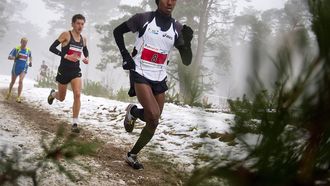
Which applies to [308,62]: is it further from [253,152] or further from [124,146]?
[124,146]

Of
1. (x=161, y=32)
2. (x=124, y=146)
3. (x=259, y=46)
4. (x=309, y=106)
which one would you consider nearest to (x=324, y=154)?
(x=309, y=106)

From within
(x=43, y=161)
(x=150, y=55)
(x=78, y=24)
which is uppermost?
(x=78, y=24)

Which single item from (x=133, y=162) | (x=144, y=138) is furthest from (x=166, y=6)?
(x=133, y=162)

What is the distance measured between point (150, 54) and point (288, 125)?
9.50ft

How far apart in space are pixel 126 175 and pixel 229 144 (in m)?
2.56

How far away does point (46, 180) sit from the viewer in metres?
2.89

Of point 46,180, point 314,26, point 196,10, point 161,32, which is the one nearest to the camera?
point 314,26

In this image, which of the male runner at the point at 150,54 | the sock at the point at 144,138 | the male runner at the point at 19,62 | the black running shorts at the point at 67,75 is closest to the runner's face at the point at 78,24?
the black running shorts at the point at 67,75

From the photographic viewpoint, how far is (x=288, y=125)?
1.05m

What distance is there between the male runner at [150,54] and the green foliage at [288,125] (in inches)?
99.5

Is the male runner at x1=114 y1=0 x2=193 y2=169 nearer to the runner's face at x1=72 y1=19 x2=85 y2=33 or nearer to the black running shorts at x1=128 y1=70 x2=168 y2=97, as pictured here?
the black running shorts at x1=128 y1=70 x2=168 y2=97

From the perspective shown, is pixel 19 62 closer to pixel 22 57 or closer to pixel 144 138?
pixel 22 57

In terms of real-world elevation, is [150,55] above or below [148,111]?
above

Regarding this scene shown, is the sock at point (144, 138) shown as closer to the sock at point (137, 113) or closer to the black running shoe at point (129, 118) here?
the sock at point (137, 113)
